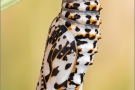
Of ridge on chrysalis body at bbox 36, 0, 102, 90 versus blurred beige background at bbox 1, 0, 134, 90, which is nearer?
ridge on chrysalis body at bbox 36, 0, 102, 90

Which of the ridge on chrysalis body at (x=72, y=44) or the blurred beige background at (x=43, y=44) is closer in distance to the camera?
the ridge on chrysalis body at (x=72, y=44)

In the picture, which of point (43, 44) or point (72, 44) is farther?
point (43, 44)

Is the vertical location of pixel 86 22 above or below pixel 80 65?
above
